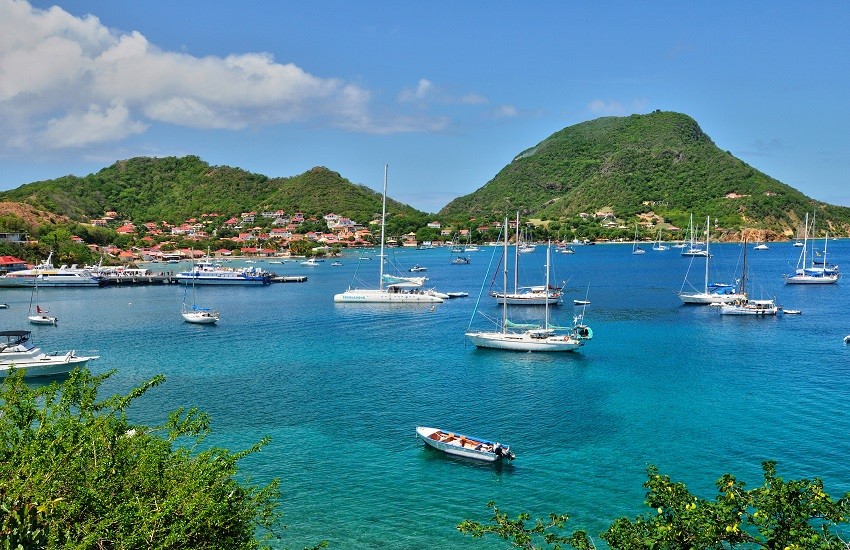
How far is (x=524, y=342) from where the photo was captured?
4844 cm

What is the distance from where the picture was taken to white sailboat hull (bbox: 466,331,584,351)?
157ft

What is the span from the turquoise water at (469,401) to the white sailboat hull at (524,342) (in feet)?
3.27

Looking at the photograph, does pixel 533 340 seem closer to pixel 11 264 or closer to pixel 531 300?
pixel 531 300

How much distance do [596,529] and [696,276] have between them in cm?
9637

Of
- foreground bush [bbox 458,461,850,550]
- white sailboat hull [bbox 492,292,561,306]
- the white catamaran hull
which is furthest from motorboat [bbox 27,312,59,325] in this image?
foreground bush [bbox 458,461,850,550]

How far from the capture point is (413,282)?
91.9 metres

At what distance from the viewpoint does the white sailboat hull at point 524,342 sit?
47.9 metres

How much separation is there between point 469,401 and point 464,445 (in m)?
8.65

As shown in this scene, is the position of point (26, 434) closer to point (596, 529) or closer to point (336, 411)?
point (596, 529)

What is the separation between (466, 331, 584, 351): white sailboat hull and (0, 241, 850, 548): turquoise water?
997 mm

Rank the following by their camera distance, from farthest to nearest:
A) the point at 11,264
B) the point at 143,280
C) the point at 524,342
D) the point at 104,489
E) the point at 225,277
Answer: the point at 11,264
the point at 225,277
the point at 143,280
the point at 524,342
the point at 104,489

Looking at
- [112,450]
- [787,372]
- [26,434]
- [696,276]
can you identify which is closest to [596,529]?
[112,450]

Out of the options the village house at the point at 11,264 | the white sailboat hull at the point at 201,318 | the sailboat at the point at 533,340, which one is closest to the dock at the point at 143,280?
the village house at the point at 11,264

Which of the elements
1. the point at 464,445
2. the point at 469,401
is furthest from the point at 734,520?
the point at 469,401
